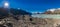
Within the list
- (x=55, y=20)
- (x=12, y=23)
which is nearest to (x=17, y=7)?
(x=12, y=23)

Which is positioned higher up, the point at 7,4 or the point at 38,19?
the point at 7,4

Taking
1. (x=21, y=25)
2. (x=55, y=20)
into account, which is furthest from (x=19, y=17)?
(x=55, y=20)

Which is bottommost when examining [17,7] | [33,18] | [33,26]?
[33,26]

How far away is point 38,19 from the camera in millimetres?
3834

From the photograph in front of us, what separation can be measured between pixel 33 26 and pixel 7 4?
0.98 m

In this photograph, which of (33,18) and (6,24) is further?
(33,18)

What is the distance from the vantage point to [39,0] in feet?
12.3

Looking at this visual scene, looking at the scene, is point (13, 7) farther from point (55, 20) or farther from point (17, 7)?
point (55, 20)

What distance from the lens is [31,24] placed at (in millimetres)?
3736

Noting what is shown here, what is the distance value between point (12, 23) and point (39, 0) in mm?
1027

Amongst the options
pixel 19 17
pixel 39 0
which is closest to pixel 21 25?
pixel 19 17

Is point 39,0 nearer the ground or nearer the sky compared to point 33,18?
nearer the sky

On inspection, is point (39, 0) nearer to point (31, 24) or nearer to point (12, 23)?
point (31, 24)

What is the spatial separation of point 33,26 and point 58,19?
0.76 metres
